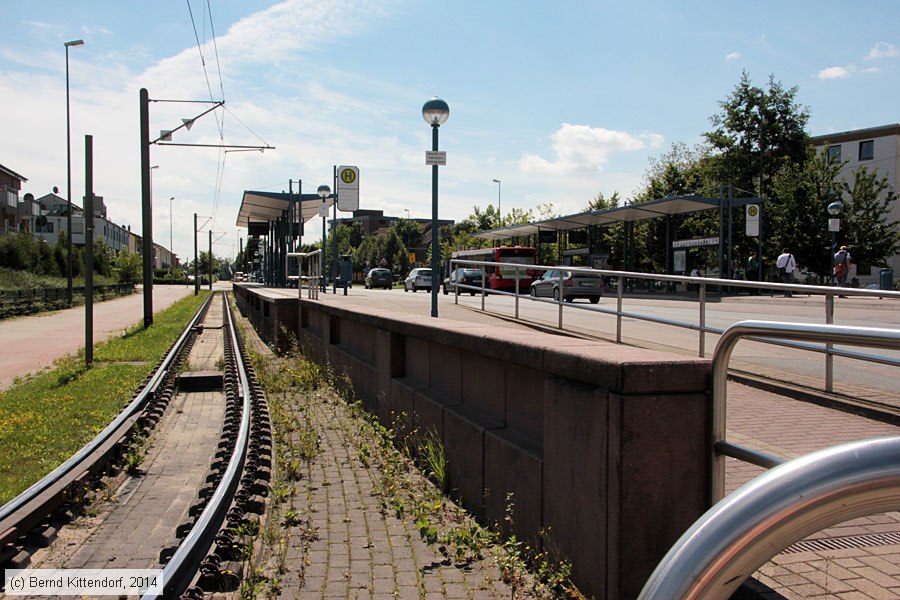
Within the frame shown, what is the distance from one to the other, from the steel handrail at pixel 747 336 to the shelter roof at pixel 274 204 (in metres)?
28.7

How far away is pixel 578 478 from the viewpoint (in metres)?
3.49

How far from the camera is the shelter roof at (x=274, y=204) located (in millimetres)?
A: 36438

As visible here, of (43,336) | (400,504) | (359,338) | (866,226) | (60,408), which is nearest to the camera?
(400,504)

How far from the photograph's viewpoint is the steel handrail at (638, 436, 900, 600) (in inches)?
51.7

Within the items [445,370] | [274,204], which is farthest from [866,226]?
[445,370]

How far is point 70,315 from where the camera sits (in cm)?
3212

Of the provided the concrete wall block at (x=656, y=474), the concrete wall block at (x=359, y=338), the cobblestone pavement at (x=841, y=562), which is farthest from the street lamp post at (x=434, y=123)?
the concrete wall block at (x=656, y=474)

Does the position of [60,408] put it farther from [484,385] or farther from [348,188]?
[348,188]

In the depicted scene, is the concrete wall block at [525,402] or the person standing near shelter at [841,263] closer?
the concrete wall block at [525,402]

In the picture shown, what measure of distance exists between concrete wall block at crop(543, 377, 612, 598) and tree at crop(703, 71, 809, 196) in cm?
5718

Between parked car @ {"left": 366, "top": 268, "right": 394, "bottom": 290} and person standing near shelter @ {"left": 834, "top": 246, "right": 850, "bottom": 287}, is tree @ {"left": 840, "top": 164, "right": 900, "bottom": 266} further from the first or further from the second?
parked car @ {"left": 366, "top": 268, "right": 394, "bottom": 290}

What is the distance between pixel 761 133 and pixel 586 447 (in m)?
59.3

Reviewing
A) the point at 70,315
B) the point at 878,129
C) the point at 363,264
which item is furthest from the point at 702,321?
the point at 363,264

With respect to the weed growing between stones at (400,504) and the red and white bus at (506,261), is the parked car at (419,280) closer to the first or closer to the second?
the red and white bus at (506,261)
